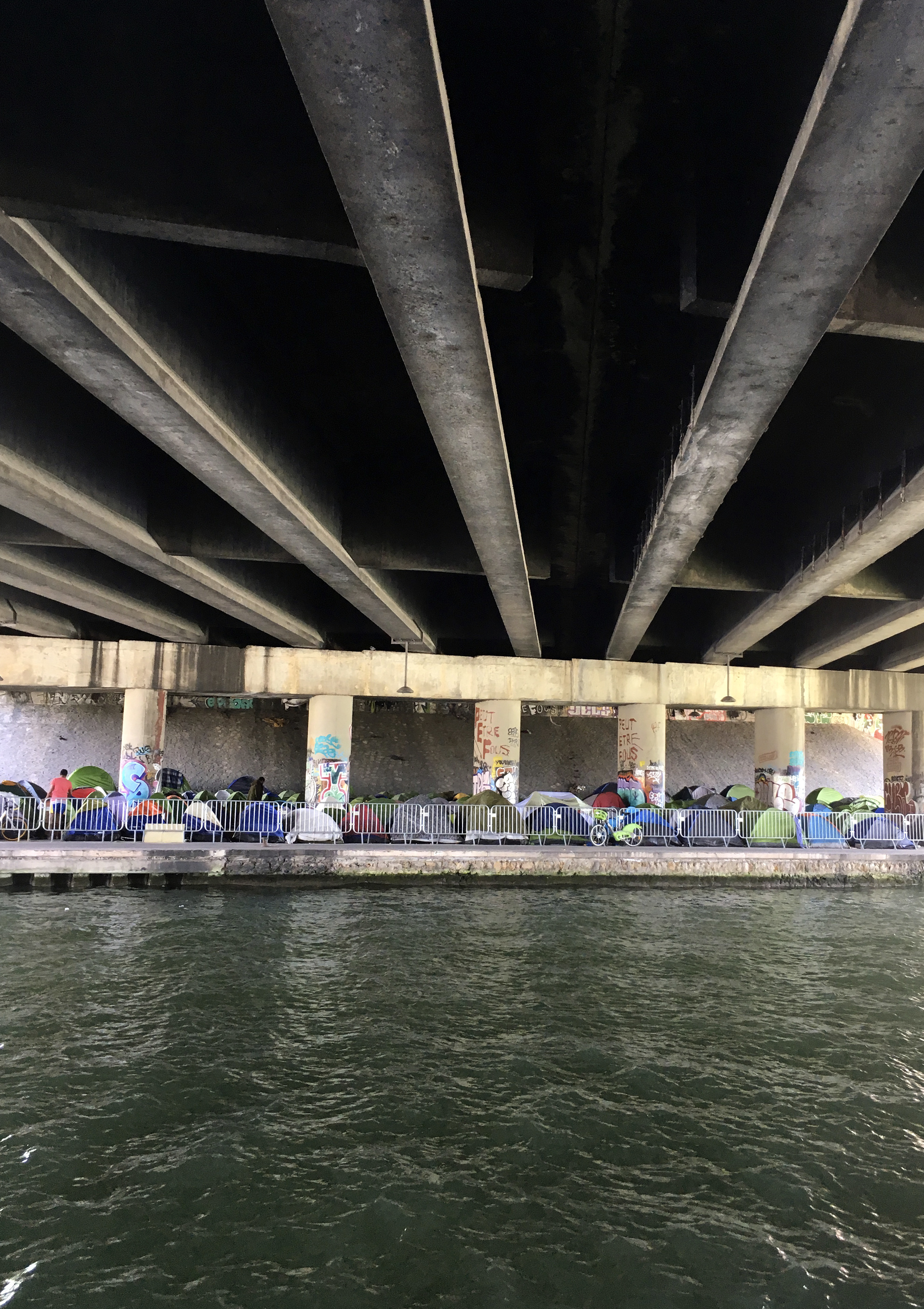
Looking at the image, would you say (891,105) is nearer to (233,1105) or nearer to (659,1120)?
(659,1120)

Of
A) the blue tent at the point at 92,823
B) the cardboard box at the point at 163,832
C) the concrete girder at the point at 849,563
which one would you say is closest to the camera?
the concrete girder at the point at 849,563

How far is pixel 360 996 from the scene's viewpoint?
1073cm

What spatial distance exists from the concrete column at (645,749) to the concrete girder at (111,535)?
1198cm

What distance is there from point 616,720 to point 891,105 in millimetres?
31326

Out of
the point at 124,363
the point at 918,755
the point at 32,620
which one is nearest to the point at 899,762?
the point at 918,755

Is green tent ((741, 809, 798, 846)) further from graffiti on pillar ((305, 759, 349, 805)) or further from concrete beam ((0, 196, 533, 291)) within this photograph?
concrete beam ((0, 196, 533, 291))

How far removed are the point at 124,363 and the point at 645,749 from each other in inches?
A: 837

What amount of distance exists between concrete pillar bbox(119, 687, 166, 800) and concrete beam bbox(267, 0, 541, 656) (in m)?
19.0

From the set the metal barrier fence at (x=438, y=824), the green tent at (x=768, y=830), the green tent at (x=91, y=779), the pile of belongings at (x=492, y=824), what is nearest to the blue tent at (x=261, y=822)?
the metal barrier fence at (x=438, y=824)

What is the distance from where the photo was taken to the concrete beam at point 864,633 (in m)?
17.2

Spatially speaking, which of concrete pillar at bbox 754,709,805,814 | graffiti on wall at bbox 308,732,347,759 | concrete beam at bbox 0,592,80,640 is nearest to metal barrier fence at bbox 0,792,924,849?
graffiti on wall at bbox 308,732,347,759

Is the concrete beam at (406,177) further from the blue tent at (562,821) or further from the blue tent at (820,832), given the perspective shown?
the blue tent at (820,832)

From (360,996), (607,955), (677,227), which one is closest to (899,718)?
(607,955)

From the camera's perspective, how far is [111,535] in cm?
1255
